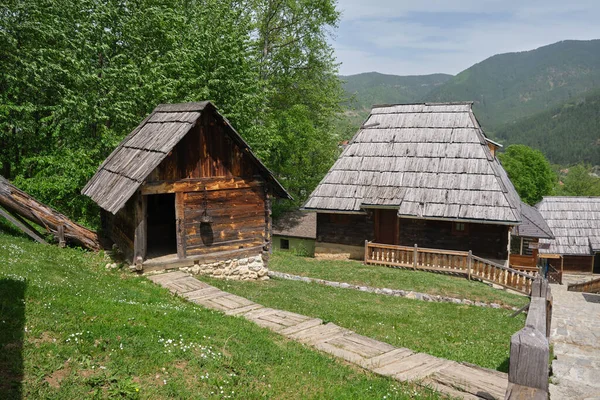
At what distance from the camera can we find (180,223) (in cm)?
1414

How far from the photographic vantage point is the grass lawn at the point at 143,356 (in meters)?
5.65

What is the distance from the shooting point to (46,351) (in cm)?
604

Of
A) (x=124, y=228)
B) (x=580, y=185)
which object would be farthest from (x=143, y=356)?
(x=580, y=185)

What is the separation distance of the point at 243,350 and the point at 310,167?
102 feet

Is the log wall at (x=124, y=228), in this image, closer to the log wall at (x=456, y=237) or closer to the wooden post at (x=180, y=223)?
the wooden post at (x=180, y=223)

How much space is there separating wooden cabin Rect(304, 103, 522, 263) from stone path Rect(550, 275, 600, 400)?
671 cm

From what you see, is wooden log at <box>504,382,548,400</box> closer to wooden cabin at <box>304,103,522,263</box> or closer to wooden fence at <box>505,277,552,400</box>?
wooden fence at <box>505,277,552,400</box>

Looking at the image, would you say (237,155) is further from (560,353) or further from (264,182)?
(560,353)

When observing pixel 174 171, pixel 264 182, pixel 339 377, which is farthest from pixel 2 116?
pixel 339 377

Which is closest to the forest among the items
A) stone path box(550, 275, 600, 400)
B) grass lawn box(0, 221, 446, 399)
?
grass lawn box(0, 221, 446, 399)

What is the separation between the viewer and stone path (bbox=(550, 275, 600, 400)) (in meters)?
7.55

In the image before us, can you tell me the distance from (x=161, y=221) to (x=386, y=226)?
11269 millimetres

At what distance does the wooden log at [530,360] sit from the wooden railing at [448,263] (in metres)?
14.8

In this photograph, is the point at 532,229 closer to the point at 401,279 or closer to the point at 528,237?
the point at 528,237
